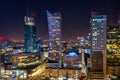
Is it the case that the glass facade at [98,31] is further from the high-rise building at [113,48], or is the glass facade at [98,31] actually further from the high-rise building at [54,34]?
the high-rise building at [54,34]

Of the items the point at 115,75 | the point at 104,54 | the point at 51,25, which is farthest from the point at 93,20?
the point at 51,25

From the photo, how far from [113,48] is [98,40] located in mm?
1441

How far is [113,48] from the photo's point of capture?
17781 mm

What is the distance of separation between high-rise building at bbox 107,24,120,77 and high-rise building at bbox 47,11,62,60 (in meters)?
10.4

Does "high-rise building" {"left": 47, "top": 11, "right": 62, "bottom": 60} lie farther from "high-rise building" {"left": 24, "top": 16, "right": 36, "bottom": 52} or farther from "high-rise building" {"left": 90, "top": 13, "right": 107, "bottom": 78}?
"high-rise building" {"left": 90, "top": 13, "right": 107, "bottom": 78}

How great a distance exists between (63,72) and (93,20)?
14.1 feet

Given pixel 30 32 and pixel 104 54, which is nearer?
pixel 104 54

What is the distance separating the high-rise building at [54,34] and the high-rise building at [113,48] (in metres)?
10.4

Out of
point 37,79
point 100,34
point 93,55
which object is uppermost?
point 100,34

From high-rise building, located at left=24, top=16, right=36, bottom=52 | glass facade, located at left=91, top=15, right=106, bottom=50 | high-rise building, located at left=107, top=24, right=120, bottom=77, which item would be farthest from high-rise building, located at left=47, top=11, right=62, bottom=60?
high-rise building, located at left=107, top=24, right=120, bottom=77

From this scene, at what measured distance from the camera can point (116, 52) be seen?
1766cm

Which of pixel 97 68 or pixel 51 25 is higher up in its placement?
pixel 51 25

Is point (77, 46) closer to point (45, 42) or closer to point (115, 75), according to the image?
point (45, 42)

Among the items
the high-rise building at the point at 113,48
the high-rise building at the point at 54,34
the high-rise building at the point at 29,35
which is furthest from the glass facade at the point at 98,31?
the high-rise building at the point at 29,35
